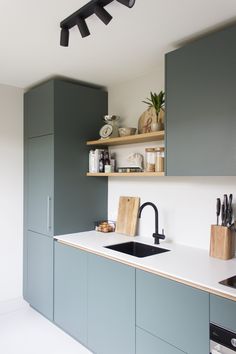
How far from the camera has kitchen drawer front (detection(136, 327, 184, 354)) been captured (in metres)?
1.70

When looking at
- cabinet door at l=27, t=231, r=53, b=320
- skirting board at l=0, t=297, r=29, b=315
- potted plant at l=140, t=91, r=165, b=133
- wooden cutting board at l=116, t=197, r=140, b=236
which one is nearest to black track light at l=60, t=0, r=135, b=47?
potted plant at l=140, t=91, r=165, b=133

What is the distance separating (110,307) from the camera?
83.0 inches

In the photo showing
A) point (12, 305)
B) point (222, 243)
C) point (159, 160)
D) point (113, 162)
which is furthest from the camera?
point (12, 305)

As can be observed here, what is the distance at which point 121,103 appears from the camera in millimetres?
3012

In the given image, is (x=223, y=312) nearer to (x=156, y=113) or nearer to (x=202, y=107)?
(x=202, y=107)

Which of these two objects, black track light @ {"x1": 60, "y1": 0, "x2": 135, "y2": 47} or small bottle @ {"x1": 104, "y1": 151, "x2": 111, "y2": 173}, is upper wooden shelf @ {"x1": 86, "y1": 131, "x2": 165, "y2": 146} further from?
black track light @ {"x1": 60, "y1": 0, "x2": 135, "y2": 47}

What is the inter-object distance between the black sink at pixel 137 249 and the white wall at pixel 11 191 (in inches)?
50.7

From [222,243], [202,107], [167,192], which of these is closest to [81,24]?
[202,107]

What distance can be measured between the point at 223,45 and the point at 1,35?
1458 millimetres

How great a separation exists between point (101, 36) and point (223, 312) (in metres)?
1.84

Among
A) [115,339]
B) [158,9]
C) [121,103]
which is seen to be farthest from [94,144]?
[115,339]

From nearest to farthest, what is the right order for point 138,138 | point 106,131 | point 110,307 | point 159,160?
point 110,307
point 159,160
point 138,138
point 106,131

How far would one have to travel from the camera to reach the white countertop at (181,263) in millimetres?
1555

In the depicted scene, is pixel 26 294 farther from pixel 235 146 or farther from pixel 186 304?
pixel 235 146
